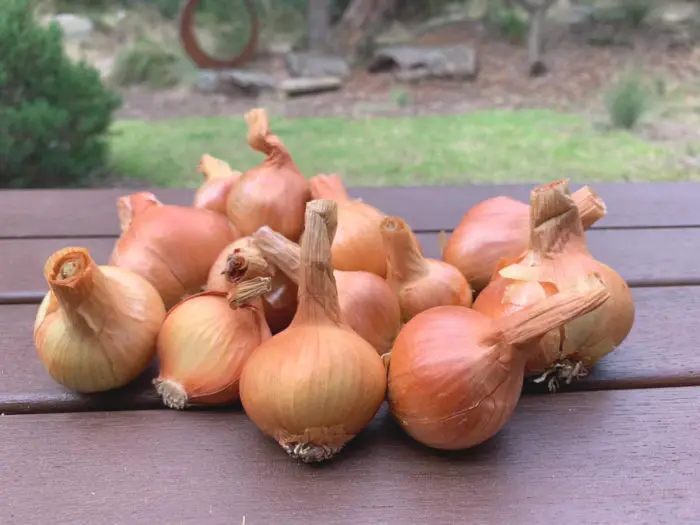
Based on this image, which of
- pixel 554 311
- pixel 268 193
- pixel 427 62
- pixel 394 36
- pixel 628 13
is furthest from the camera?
pixel 394 36

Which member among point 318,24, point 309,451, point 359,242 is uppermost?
point 318,24

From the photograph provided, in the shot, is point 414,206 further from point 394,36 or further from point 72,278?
point 394,36

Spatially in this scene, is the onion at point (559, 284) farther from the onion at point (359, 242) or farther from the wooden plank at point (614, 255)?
the wooden plank at point (614, 255)

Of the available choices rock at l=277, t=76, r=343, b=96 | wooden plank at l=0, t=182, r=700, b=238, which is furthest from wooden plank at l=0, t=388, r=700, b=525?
rock at l=277, t=76, r=343, b=96

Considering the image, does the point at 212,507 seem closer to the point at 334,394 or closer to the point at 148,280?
the point at 334,394

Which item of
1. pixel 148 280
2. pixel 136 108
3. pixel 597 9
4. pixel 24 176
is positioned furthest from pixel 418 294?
pixel 597 9

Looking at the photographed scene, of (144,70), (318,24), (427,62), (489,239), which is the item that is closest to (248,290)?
(489,239)

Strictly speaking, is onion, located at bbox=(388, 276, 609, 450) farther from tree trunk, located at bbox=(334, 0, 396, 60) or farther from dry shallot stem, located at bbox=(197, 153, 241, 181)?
tree trunk, located at bbox=(334, 0, 396, 60)
